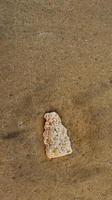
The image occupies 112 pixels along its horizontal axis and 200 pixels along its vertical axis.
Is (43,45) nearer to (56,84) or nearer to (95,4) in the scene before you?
(56,84)

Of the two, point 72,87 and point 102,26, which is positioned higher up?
point 102,26

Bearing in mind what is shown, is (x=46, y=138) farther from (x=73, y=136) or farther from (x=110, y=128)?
(x=110, y=128)

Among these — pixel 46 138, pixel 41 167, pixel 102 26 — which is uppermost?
pixel 102 26

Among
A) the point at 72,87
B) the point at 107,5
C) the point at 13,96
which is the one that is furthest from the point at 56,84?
the point at 107,5
